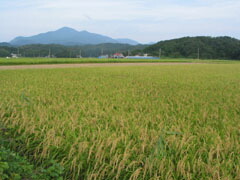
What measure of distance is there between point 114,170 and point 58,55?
80.9 m

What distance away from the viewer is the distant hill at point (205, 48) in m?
67.5

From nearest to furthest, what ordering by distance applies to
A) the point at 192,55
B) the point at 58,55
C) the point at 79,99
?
the point at 79,99 → the point at 192,55 → the point at 58,55

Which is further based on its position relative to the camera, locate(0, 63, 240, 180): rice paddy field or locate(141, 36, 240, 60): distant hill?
locate(141, 36, 240, 60): distant hill

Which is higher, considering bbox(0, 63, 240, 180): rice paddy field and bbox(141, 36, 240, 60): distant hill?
bbox(141, 36, 240, 60): distant hill

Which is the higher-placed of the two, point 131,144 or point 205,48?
point 205,48

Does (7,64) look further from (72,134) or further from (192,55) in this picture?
(192,55)

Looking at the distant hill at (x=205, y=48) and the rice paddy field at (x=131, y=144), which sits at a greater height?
the distant hill at (x=205, y=48)

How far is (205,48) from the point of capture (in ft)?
231

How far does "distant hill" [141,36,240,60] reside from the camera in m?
67.5

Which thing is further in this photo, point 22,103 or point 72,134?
point 22,103

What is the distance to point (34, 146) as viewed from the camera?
3.11m

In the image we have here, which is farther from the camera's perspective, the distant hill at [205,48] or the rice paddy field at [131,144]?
the distant hill at [205,48]

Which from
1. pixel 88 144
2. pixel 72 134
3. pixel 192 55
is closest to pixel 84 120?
pixel 72 134

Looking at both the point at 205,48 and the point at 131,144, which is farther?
the point at 205,48
